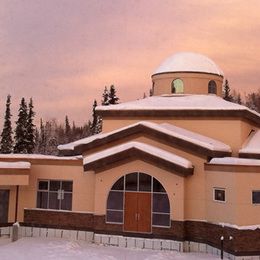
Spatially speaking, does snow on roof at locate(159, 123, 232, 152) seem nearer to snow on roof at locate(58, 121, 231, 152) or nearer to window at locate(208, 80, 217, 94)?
snow on roof at locate(58, 121, 231, 152)

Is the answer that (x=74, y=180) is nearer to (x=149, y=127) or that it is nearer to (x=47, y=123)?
(x=149, y=127)

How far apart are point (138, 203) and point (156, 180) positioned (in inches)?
57.0

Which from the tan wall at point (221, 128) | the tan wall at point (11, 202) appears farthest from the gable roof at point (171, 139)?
the tan wall at point (11, 202)

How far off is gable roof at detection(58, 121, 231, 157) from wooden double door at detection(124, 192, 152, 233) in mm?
3062

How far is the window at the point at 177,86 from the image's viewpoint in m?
27.0

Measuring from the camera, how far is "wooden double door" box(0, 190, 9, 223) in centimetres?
2200

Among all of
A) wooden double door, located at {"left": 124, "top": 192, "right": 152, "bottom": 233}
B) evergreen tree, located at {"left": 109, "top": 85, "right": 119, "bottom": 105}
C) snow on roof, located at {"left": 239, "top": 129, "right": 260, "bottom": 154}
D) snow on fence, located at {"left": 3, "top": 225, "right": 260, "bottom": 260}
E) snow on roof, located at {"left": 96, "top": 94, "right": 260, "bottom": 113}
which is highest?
evergreen tree, located at {"left": 109, "top": 85, "right": 119, "bottom": 105}

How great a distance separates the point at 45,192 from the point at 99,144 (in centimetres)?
393

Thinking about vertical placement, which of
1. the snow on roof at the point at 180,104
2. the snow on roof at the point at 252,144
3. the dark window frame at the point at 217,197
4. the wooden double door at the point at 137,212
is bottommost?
the wooden double door at the point at 137,212

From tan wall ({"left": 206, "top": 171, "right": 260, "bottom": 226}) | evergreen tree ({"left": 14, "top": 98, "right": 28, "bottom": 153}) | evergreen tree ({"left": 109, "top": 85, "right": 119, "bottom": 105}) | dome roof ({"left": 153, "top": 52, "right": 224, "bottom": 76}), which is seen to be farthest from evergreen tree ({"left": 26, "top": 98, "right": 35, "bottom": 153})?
tan wall ({"left": 206, "top": 171, "right": 260, "bottom": 226})

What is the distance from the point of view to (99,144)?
22281mm

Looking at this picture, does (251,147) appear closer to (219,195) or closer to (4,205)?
(219,195)

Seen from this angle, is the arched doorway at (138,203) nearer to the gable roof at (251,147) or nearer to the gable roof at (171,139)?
the gable roof at (171,139)

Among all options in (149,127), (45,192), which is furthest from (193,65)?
(45,192)
